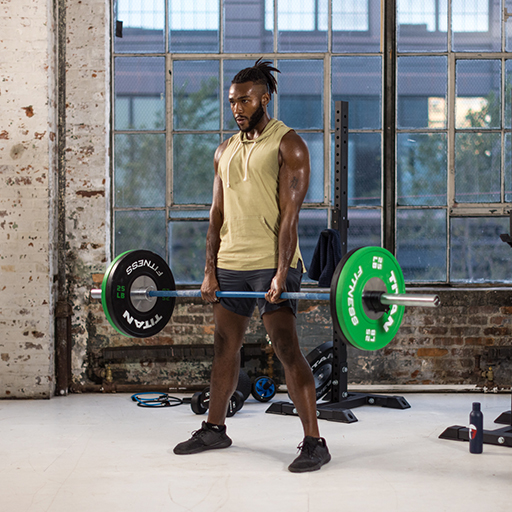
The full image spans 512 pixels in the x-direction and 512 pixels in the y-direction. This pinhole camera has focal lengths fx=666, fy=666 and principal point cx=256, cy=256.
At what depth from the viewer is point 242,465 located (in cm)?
270

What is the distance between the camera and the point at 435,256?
14.6ft

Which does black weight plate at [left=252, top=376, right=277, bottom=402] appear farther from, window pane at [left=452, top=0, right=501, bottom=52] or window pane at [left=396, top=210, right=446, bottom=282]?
window pane at [left=452, top=0, right=501, bottom=52]

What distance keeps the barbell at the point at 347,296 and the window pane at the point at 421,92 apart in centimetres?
215

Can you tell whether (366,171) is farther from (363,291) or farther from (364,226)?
(363,291)

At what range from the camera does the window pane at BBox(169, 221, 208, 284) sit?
4.45m

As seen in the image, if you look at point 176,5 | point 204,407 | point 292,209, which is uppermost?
point 176,5

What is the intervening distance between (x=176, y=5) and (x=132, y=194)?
1.28 metres

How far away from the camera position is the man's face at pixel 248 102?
275cm

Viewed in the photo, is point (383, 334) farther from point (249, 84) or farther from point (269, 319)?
point (249, 84)

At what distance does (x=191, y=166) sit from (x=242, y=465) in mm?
2322

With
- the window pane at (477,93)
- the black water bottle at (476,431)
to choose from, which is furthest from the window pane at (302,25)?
the black water bottle at (476,431)

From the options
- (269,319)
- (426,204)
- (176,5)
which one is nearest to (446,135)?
(426,204)

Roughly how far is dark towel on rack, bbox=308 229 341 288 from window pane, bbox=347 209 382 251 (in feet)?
3.14

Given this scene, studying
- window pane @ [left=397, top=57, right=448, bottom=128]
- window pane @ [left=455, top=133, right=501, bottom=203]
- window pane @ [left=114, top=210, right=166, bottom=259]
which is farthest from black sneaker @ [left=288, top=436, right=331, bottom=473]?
window pane @ [left=397, top=57, right=448, bottom=128]
